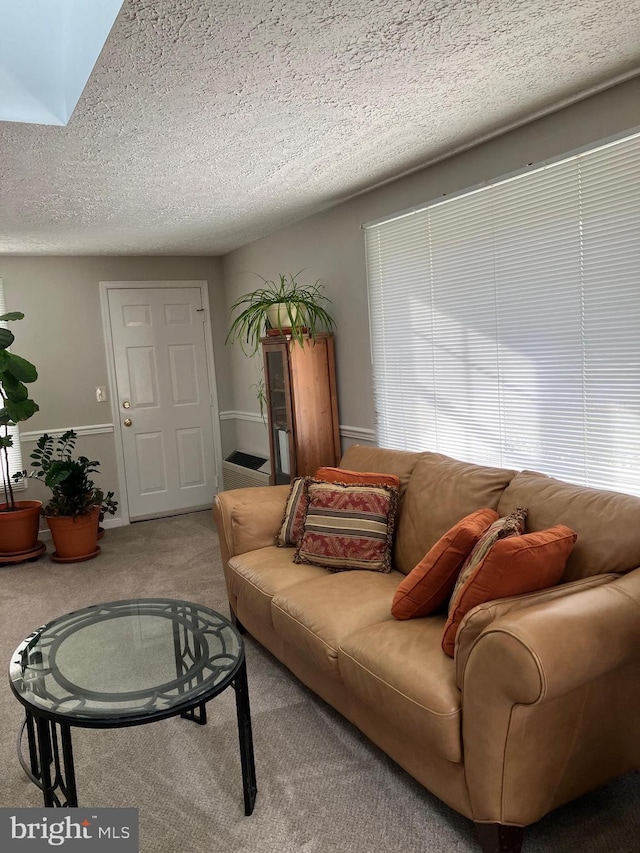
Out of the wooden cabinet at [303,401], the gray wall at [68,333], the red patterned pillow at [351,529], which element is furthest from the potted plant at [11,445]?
the red patterned pillow at [351,529]

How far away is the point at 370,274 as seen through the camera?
382 centimetres

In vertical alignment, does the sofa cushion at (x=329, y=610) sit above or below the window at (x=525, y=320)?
below

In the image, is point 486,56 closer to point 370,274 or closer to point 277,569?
point 370,274

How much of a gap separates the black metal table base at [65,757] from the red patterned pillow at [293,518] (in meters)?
1.11

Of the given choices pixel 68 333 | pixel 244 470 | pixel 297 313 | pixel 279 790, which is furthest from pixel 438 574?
pixel 68 333

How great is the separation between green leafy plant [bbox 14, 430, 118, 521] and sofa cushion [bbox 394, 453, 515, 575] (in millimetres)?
2766

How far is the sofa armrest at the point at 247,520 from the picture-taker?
3199 mm

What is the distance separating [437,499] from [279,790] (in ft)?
4.02

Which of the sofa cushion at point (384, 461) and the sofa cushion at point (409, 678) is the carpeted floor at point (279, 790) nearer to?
the sofa cushion at point (409, 678)

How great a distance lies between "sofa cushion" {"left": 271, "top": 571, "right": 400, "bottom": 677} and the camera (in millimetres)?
2293

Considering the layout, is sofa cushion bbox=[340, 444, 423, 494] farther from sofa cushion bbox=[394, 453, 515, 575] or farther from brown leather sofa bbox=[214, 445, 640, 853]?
brown leather sofa bbox=[214, 445, 640, 853]

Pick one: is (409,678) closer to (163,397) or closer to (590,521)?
(590,521)

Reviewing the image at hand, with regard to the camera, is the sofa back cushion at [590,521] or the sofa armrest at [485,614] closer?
the sofa armrest at [485,614]

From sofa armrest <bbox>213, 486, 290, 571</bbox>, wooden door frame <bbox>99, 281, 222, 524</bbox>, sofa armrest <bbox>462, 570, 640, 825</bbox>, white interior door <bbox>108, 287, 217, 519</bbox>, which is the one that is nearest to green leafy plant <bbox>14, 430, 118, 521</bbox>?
wooden door frame <bbox>99, 281, 222, 524</bbox>
